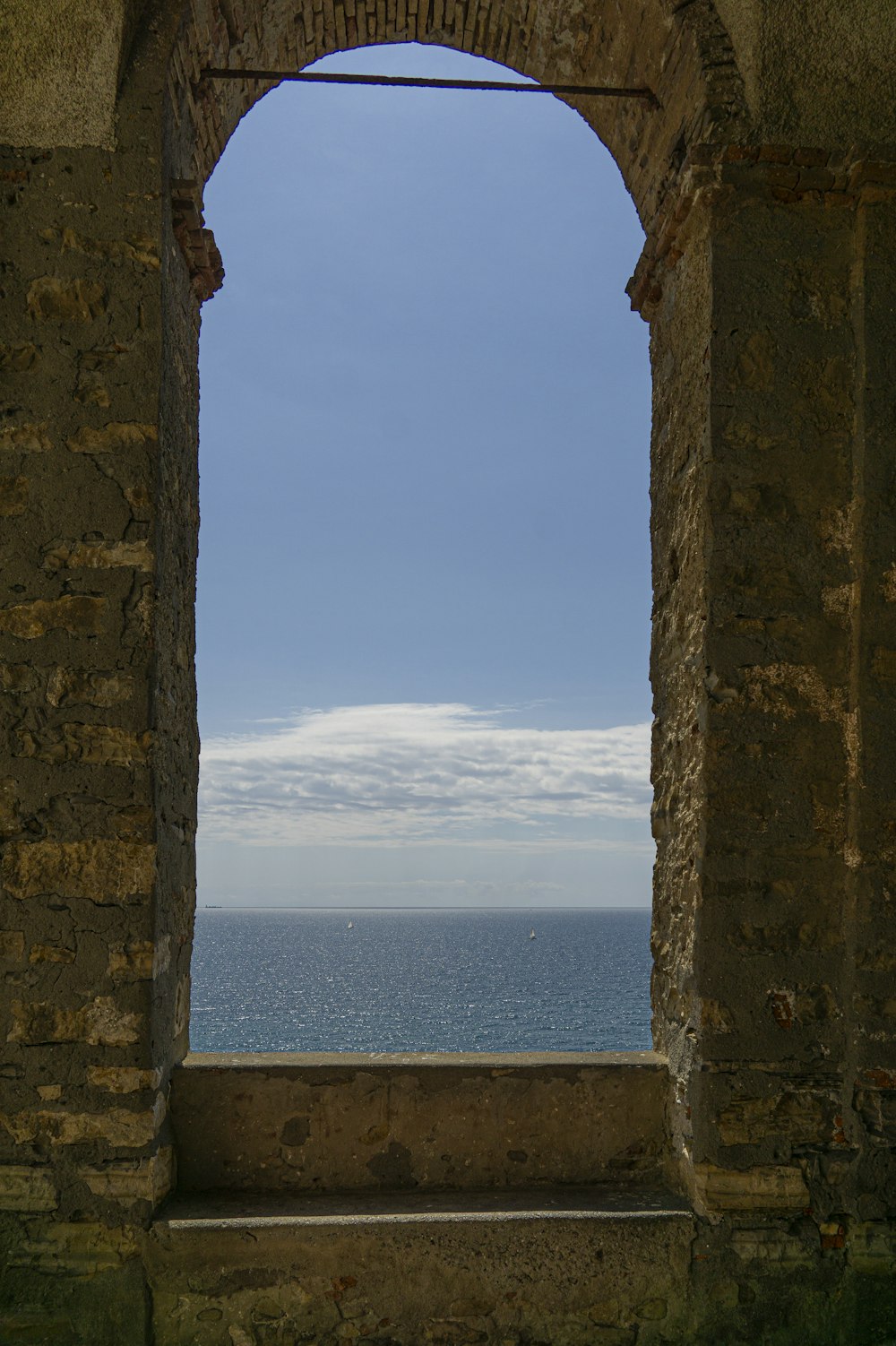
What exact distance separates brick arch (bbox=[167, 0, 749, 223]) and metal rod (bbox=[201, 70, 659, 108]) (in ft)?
0.33

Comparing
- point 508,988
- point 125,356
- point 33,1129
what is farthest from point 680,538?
point 508,988

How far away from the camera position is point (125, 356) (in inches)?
143

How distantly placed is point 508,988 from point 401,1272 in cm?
4862

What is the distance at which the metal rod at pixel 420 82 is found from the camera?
13.3 ft

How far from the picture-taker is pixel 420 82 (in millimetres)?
4172

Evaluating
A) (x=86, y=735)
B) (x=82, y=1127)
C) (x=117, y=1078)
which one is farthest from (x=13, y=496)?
(x=82, y=1127)

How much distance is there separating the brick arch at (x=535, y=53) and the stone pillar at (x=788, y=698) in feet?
1.51

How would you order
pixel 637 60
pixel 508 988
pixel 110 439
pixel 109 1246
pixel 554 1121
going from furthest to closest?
pixel 508 988 → pixel 637 60 → pixel 554 1121 → pixel 110 439 → pixel 109 1246

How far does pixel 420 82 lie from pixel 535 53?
2.77ft

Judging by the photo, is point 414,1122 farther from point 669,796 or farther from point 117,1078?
point 669,796

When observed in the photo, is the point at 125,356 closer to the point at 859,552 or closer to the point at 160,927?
the point at 160,927

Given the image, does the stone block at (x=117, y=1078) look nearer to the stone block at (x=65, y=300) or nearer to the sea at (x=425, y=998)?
the stone block at (x=65, y=300)

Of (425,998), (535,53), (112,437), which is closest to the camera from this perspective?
(112,437)

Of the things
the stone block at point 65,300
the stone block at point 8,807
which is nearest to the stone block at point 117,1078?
the stone block at point 8,807
